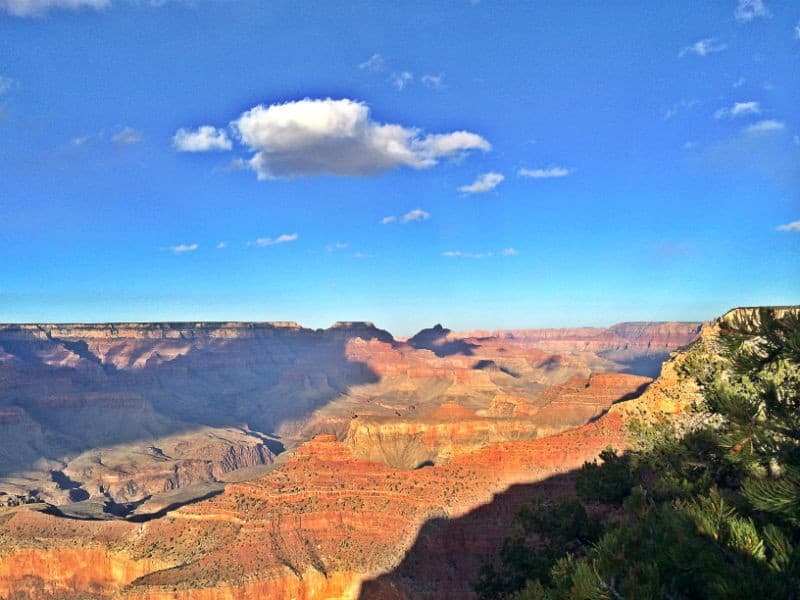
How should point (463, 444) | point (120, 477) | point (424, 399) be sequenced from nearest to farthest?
1. point (463, 444)
2. point (120, 477)
3. point (424, 399)

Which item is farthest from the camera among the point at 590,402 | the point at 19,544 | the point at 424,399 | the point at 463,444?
the point at 424,399

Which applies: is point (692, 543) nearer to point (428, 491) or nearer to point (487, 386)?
point (428, 491)

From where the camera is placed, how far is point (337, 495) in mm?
44062

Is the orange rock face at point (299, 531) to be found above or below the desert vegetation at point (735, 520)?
below

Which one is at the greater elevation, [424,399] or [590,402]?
[590,402]

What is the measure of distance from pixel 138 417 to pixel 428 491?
136820mm

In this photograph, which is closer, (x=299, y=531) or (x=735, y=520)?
(x=735, y=520)

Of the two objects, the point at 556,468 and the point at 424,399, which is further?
the point at 424,399

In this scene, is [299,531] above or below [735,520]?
below

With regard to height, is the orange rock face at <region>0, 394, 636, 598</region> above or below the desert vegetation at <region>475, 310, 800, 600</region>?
below

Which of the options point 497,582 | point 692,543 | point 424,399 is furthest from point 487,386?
point 692,543

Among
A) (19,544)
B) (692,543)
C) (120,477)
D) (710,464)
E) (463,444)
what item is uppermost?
(692,543)

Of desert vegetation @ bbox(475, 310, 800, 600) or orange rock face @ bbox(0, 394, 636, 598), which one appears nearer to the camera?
desert vegetation @ bbox(475, 310, 800, 600)

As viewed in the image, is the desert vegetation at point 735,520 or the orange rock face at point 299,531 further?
the orange rock face at point 299,531
